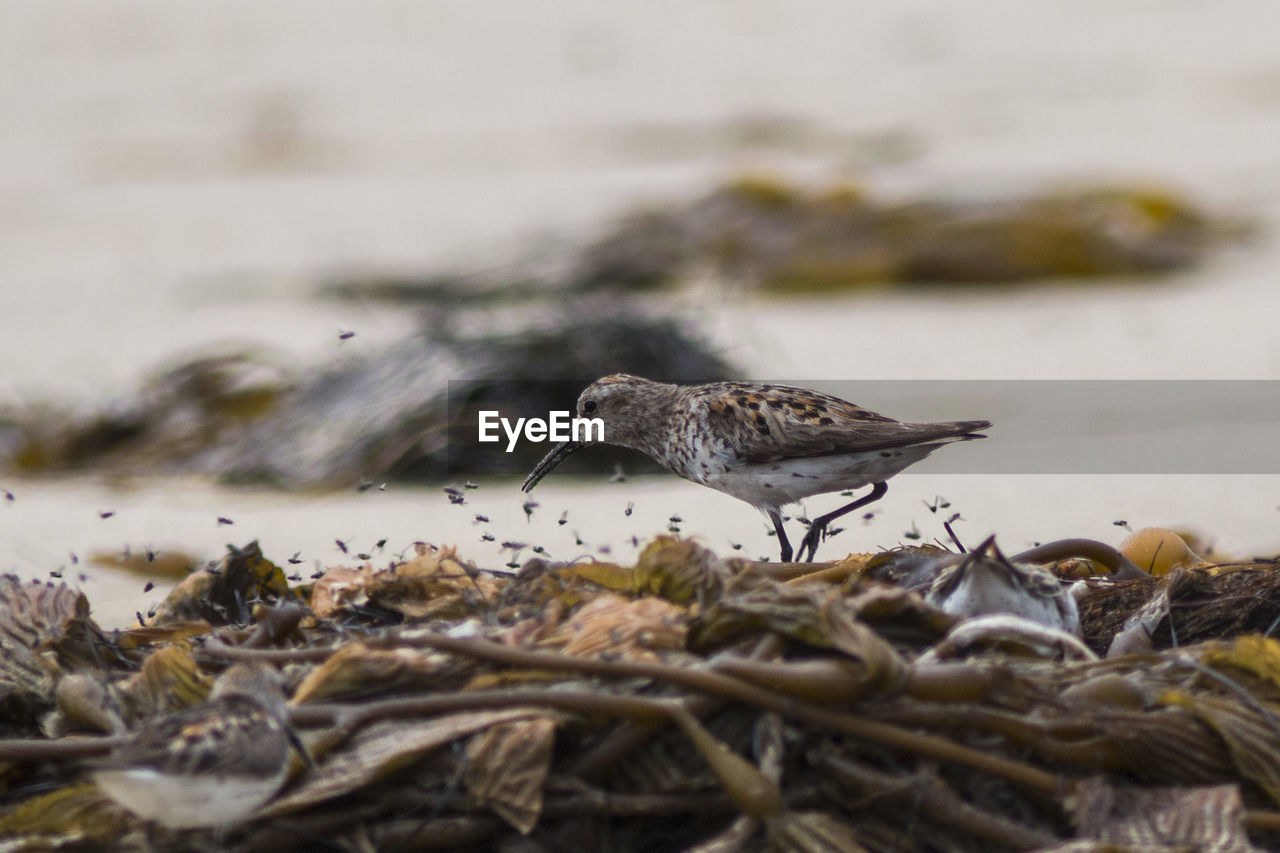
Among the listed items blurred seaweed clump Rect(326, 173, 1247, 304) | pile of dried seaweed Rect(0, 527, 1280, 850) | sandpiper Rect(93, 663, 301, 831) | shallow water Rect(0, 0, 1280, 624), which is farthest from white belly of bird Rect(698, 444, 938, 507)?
blurred seaweed clump Rect(326, 173, 1247, 304)

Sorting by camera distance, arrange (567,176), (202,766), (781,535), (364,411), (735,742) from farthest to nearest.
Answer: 1. (567,176)
2. (364,411)
3. (781,535)
4. (735,742)
5. (202,766)

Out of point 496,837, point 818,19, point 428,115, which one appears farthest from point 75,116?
point 496,837

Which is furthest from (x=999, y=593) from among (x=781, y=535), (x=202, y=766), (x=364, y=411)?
(x=364, y=411)

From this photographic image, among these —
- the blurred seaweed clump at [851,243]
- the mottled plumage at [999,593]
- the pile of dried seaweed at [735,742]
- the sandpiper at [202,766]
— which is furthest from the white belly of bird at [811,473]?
the blurred seaweed clump at [851,243]

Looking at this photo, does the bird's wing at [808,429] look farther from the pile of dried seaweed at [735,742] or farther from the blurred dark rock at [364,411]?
the blurred dark rock at [364,411]

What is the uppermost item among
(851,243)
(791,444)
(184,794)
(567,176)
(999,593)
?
(567,176)

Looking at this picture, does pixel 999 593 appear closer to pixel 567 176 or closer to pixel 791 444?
pixel 791 444
